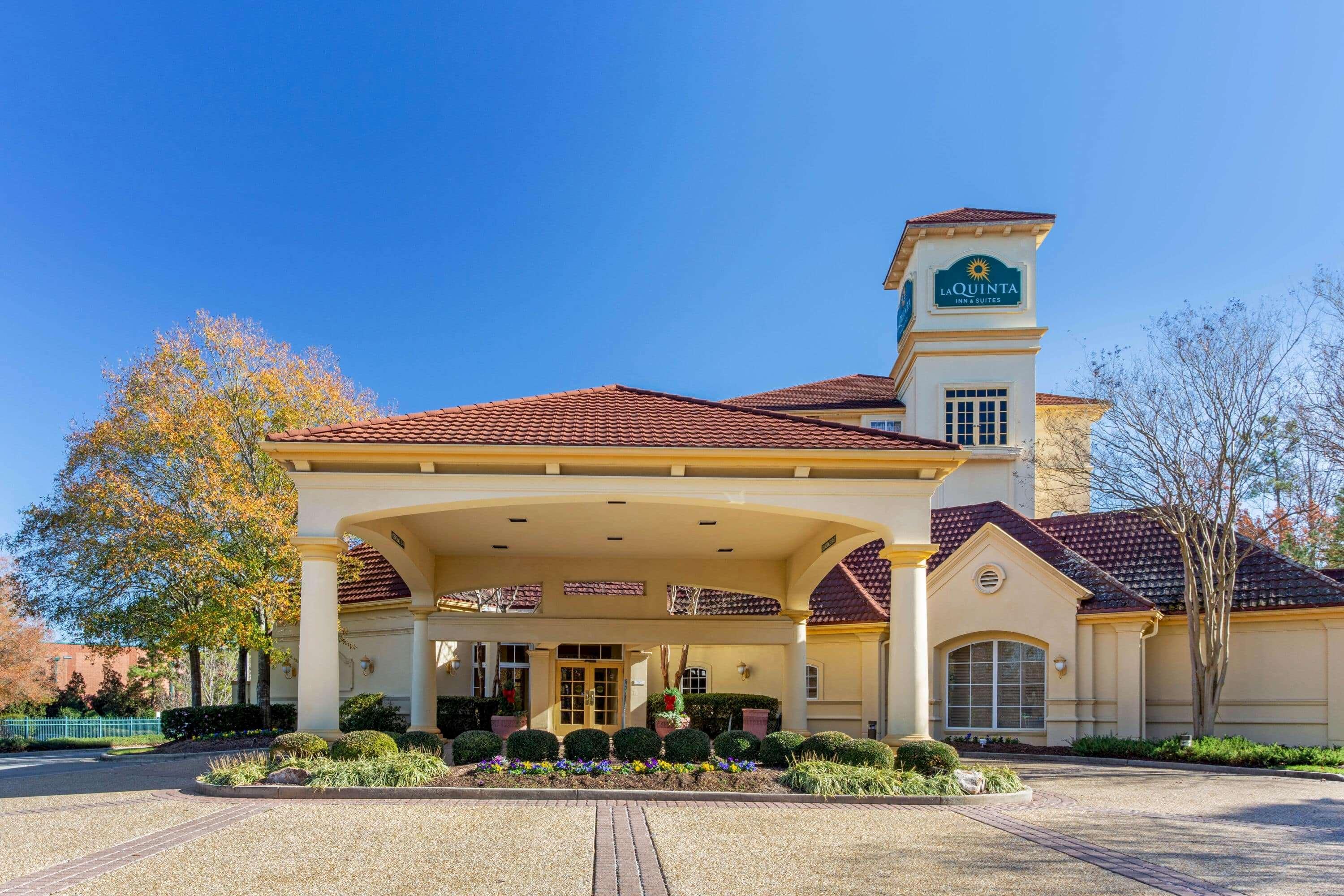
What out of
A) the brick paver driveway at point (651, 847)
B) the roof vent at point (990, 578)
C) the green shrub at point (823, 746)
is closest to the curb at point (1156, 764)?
the roof vent at point (990, 578)

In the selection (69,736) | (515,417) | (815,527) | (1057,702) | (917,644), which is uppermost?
(515,417)

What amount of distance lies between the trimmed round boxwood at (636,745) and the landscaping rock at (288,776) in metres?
4.09

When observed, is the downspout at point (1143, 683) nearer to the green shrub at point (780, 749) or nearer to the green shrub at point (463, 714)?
the green shrub at point (780, 749)

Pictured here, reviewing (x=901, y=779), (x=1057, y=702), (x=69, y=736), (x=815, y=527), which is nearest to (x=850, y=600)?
(x=1057, y=702)

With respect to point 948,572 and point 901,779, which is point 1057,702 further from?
point 901,779

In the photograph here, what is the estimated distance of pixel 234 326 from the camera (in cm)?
2555

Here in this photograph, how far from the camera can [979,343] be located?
33.0m

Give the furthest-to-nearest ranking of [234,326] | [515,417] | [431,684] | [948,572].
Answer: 1. [234,326]
2. [948,572]
3. [431,684]
4. [515,417]

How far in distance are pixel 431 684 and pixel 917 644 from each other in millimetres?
10716

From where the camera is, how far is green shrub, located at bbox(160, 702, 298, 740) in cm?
2453

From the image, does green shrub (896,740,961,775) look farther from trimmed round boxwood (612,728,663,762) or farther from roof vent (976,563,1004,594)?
roof vent (976,563,1004,594)

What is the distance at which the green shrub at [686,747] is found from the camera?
45.1ft

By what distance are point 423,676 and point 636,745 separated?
26.2 feet

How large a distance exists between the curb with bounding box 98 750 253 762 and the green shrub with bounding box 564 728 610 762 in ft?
27.7
